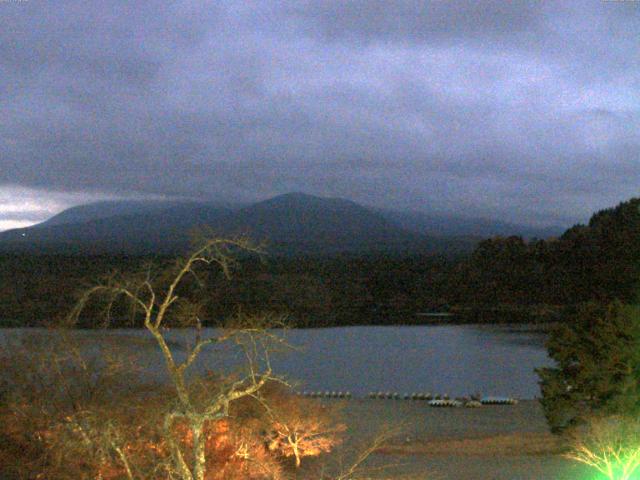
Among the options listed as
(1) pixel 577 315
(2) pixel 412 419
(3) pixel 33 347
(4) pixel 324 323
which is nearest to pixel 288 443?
Answer: (3) pixel 33 347

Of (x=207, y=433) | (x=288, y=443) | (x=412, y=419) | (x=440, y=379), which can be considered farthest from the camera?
(x=440, y=379)

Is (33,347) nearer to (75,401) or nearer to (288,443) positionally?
(75,401)

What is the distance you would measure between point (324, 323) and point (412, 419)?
126 ft

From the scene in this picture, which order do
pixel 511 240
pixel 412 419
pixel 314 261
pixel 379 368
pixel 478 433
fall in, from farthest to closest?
pixel 314 261, pixel 511 240, pixel 379 368, pixel 412 419, pixel 478 433

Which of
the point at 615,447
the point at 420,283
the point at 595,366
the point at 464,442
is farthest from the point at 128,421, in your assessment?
the point at 420,283

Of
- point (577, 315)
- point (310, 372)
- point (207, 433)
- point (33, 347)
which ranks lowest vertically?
point (310, 372)

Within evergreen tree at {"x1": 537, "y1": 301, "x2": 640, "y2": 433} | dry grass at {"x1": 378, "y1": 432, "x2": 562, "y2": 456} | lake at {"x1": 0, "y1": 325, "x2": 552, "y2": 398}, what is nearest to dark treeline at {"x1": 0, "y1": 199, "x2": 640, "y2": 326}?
lake at {"x1": 0, "y1": 325, "x2": 552, "y2": 398}

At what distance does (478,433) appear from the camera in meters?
23.3

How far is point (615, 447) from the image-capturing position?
13.3 metres

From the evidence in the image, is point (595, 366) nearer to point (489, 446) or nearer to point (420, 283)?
point (489, 446)

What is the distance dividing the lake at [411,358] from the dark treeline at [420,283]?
5.77 metres

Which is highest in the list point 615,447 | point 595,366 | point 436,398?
point 595,366

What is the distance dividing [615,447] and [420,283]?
218 feet

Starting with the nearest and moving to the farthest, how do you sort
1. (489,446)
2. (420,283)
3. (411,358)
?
(489,446)
(411,358)
(420,283)
